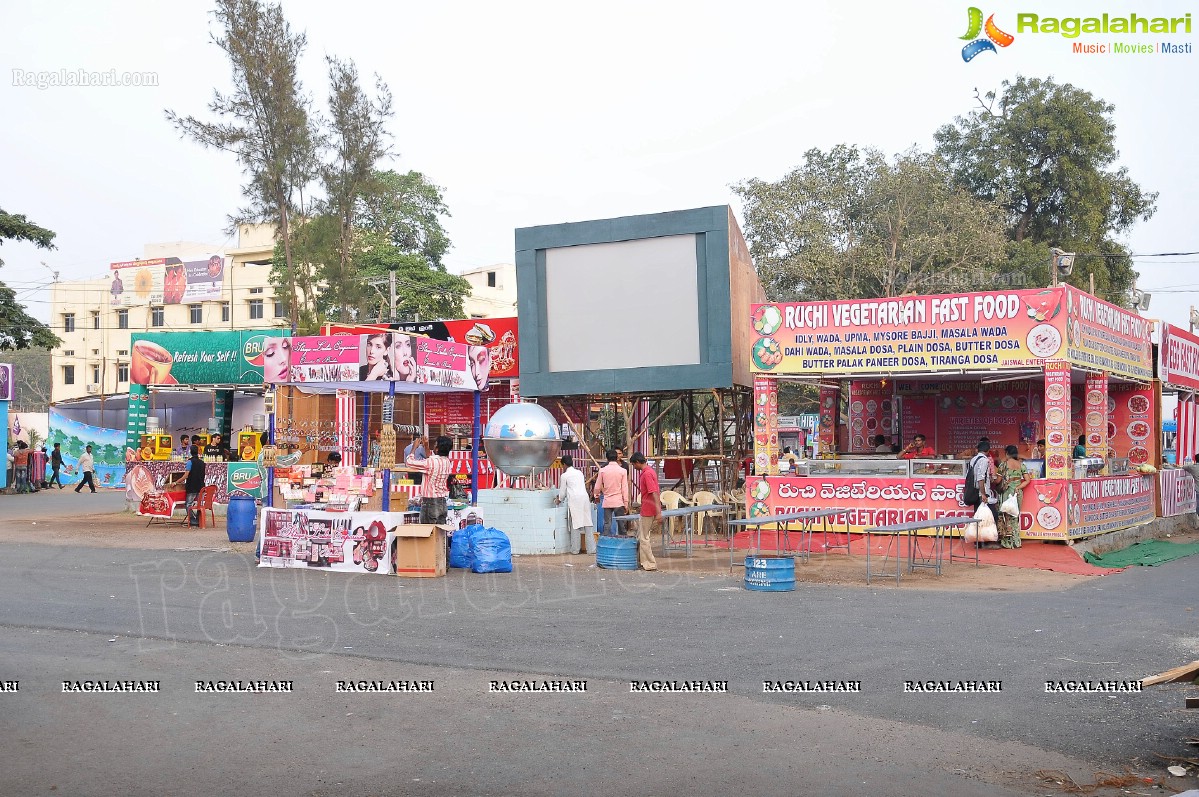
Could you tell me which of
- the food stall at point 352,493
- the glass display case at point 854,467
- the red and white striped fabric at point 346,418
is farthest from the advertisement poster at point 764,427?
the red and white striped fabric at point 346,418

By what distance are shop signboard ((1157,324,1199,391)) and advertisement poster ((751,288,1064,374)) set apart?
7.08 metres

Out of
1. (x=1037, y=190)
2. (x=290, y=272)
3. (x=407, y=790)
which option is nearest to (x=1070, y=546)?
(x=407, y=790)

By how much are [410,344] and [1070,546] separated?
1103cm

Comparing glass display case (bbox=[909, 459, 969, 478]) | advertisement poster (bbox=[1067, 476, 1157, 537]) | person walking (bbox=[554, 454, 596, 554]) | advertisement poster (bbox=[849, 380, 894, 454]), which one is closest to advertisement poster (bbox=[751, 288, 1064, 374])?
glass display case (bbox=[909, 459, 969, 478])

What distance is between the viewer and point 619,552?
15594 mm

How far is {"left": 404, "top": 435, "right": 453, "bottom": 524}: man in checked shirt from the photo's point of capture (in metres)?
14.8

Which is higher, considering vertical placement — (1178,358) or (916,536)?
(1178,358)

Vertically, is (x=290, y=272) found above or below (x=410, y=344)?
above

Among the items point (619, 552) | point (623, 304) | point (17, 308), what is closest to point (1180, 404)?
point (623, 304)

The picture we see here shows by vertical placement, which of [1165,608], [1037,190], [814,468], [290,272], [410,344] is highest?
[1037,190]

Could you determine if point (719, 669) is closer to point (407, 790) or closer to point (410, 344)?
point (407, 790)

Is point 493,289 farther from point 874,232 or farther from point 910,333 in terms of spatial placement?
point 910,333

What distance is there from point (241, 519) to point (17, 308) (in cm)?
1593

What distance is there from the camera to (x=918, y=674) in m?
8.55
